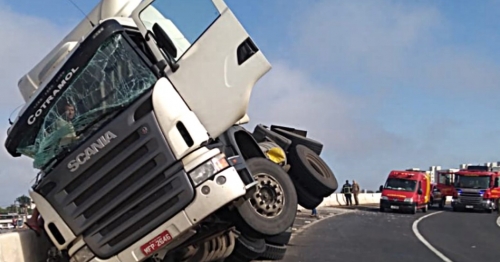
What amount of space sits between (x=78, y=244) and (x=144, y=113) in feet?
4.49

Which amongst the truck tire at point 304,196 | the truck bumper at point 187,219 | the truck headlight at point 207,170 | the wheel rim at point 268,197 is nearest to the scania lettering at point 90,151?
the truck bumper at point 187,219

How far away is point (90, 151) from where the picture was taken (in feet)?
20.7

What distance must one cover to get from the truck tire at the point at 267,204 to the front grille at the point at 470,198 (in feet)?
102

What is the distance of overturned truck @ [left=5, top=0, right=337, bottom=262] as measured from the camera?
6.21 metres

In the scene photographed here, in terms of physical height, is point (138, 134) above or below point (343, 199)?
below

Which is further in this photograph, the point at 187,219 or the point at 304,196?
the point at 304,196

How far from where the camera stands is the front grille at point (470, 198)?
119ft

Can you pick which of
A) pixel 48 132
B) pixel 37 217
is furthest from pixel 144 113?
pixel 37 217

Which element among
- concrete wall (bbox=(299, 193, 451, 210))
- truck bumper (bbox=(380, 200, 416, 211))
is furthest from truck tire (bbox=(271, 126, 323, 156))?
concrete wall (bbox=(299, 193, 451, 210))

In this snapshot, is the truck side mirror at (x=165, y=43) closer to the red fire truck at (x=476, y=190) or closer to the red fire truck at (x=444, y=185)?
the red fire truck at (x=476, y=190)

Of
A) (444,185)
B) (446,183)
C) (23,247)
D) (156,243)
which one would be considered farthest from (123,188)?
(444,185)

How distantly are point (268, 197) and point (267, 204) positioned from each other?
92 mm

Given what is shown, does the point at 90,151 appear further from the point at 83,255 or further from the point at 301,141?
the point at 301,141

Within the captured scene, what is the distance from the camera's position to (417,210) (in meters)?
35.3
